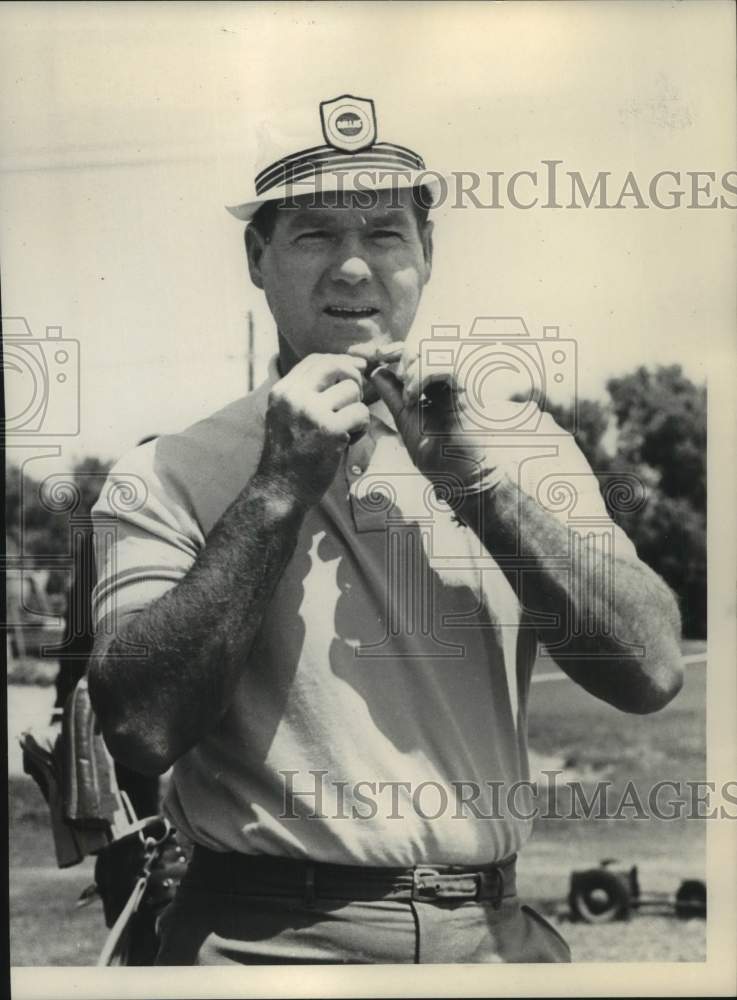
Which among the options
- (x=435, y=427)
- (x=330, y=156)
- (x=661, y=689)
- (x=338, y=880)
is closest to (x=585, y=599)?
(x=661, y=689)

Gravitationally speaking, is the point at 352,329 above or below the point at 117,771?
above

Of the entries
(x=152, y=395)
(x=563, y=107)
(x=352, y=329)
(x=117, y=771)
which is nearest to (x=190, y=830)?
(x=117, y=771)

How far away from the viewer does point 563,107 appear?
3.42 m

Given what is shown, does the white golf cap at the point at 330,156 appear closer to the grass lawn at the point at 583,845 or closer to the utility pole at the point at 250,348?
the utility pole at the point at 250,348

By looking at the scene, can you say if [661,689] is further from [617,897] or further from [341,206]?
[341,206]

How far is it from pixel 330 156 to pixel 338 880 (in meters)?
1.72

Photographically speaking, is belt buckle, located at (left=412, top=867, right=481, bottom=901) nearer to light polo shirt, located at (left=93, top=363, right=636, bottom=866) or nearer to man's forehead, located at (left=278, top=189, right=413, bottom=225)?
light polo shirt, located at (left=93, top=363, right=636, bottom=866)

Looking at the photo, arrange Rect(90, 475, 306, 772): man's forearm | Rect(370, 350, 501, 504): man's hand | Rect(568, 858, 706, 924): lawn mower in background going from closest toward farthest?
Rect(90, 475, 306, 772): man's forearm
Rect(370, 350, 501, 504): man's hand
Rect(568, 858, 706, 924): lawn mower in background

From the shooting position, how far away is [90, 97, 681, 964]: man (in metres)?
3.28

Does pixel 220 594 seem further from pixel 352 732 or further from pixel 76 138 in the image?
pixel 76 138

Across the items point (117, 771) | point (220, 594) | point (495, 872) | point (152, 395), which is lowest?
point (495, 872)

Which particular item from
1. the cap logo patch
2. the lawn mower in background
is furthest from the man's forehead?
the lawn mower in background

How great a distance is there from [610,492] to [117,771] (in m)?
1.39

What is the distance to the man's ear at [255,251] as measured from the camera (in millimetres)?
3400
